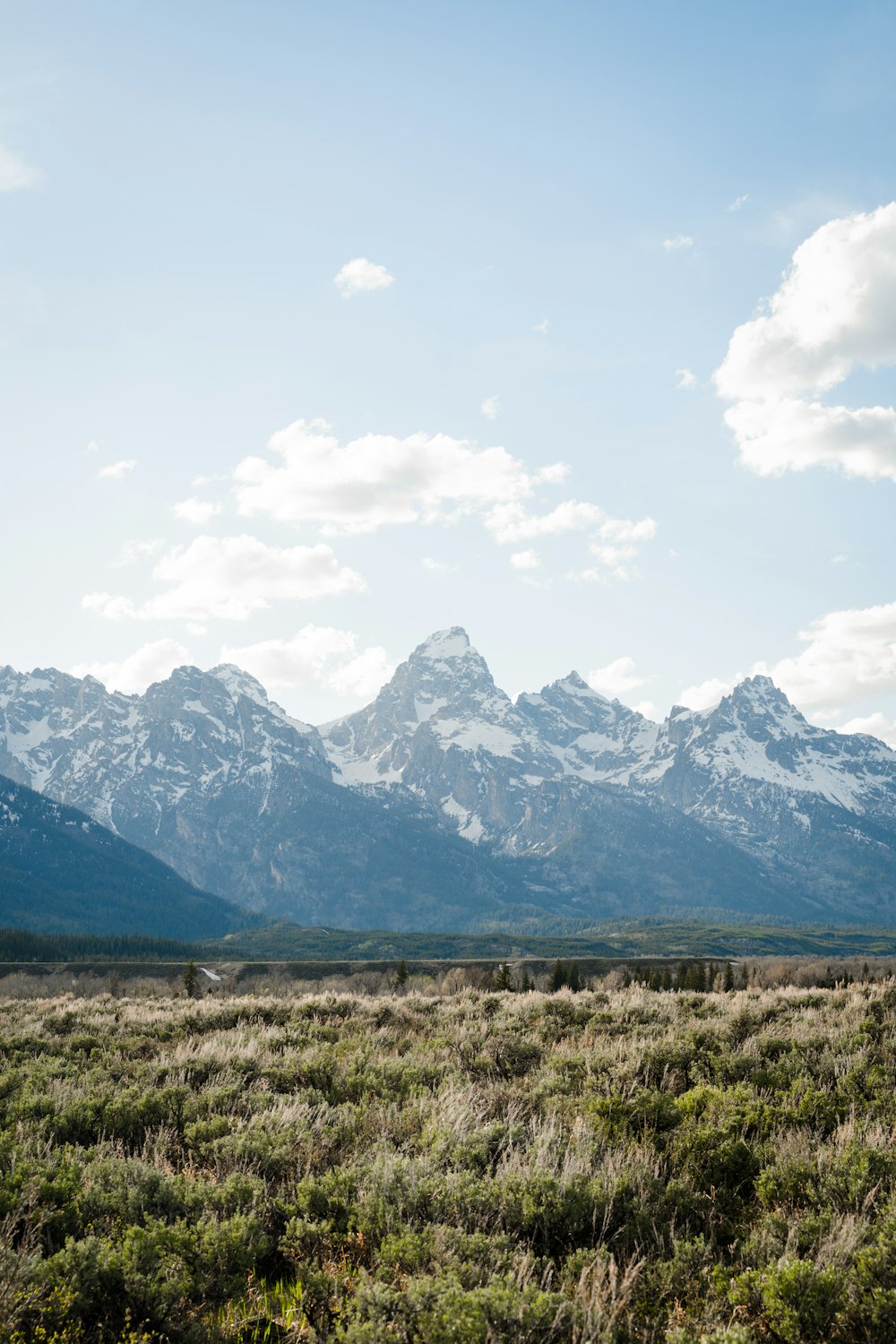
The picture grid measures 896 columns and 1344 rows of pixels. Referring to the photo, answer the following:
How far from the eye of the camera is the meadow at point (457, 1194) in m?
5.77

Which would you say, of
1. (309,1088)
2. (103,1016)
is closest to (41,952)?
(103,1016)

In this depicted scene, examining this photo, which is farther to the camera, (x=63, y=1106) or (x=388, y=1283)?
(x=63, y=1106)

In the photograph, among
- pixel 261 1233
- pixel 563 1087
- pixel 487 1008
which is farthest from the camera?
pixel 487 1008

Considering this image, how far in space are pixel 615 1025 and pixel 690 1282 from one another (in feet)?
35.8

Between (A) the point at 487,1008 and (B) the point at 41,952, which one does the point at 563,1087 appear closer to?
(A) the point at 487,1008

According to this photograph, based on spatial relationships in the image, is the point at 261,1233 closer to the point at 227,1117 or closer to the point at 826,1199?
the point at 227,1117

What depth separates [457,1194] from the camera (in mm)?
7293

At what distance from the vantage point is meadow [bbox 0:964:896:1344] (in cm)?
577

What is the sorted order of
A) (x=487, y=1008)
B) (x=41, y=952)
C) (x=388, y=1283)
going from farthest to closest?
1. (x=41, y=952)
2. (x=487, y=1008)
3. (x=388, y=1283)

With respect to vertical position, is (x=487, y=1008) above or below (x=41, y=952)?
above

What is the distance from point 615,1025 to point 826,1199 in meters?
9.59

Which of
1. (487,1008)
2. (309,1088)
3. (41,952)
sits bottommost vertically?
(41,952)

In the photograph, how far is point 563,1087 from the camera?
11367mm

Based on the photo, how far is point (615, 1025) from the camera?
1677 centimetres
